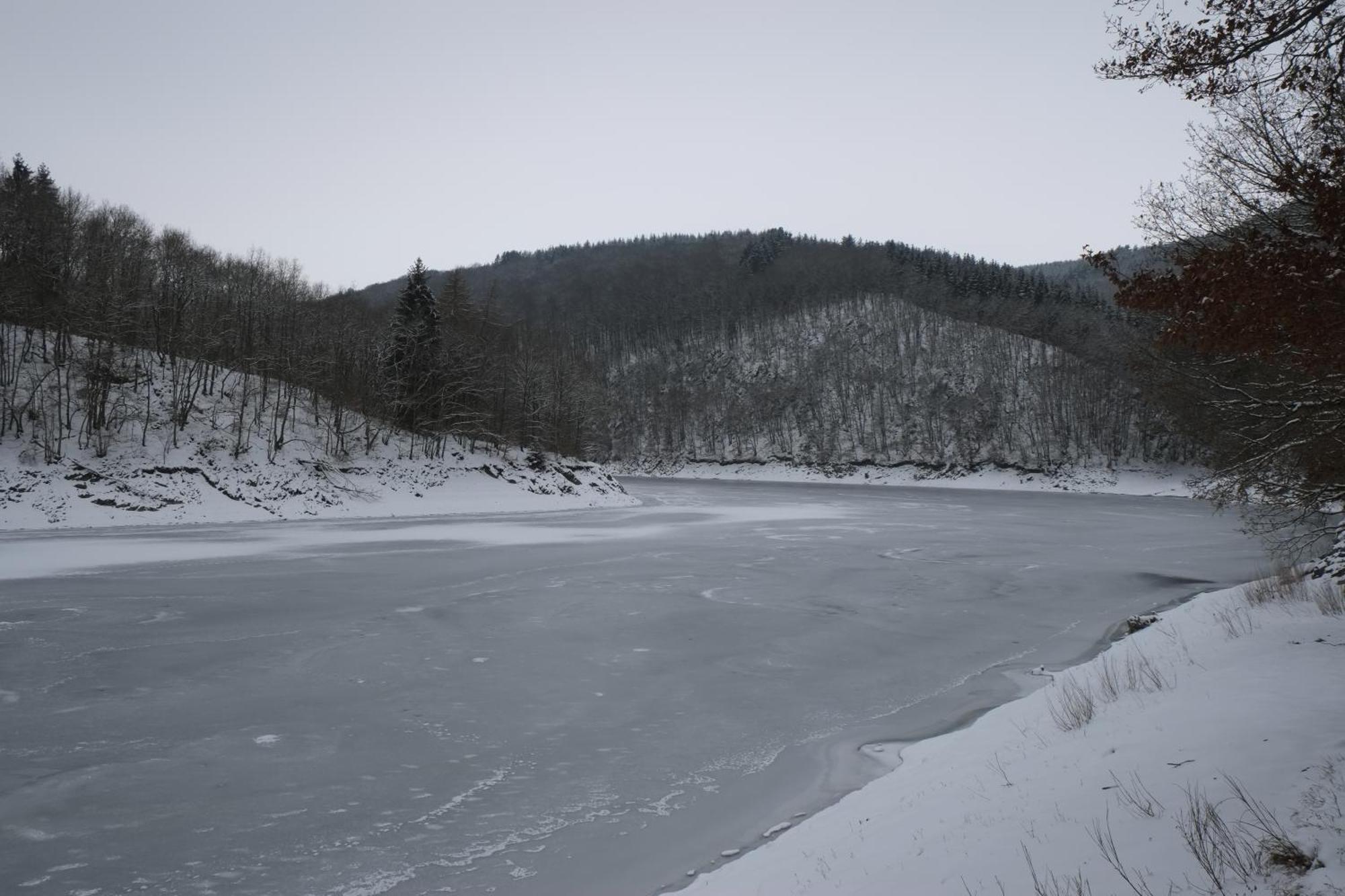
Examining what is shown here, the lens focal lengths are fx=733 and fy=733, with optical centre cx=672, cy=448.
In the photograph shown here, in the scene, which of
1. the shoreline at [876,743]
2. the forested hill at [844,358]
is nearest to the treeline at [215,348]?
the forested hill at [844,358]

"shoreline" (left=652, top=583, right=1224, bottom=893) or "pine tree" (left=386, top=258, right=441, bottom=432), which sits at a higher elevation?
"pine tree" (left=386, top=258, right=441, bottom=432)

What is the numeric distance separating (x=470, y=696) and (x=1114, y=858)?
7.98 metres

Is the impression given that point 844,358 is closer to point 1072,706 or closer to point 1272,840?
point 1072,706

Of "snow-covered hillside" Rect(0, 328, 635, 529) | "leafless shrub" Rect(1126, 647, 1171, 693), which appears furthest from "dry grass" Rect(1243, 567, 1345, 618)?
"snow-covered hillside" Rect(0, 328, 635, 529)

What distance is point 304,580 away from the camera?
18078mm

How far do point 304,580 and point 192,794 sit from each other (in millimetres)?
12133

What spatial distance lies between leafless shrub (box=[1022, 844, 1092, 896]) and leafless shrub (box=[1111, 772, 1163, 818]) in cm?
77

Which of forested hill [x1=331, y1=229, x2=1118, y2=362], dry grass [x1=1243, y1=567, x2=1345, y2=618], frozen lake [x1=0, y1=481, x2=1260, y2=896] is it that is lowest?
frozen lake [x1=0, y1=481, x2=1260, y2=896]

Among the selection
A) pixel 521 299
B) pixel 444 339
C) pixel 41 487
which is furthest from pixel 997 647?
pixel 521 299

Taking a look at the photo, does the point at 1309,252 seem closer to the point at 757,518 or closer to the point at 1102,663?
the point at 1102,663

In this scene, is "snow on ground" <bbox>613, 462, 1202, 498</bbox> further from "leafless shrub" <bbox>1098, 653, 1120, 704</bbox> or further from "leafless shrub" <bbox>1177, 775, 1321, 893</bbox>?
"leafless shrub" <bbox>1177, 775, 1321, 893</bbox>

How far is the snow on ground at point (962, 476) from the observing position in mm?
69931

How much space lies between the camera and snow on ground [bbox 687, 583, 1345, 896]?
360 centimetres

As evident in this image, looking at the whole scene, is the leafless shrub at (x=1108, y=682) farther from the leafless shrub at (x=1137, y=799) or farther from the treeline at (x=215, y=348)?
the treeline at (x=215, y=348)
